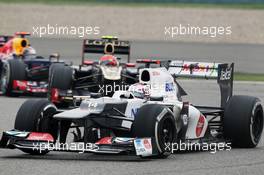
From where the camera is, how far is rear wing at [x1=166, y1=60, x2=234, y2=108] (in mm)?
14594

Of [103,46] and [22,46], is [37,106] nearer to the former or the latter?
[103,46]

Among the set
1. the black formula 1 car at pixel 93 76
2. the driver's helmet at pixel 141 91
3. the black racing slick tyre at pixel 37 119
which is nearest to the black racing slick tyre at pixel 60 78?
the black formula 1 car at pixel 93 76

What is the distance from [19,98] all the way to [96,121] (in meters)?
11.0

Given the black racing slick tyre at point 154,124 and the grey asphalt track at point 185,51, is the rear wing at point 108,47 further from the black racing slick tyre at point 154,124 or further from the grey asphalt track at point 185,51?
the black racing slick tyre at point 154,124

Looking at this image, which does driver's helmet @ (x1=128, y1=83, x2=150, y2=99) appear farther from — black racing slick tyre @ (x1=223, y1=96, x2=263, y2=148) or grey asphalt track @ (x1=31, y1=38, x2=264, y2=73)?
grey asphalt track @ (x1=31, y1=38, x2=264, y2=73)

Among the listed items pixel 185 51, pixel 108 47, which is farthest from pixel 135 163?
pixel 185 51

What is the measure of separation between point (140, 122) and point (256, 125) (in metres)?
2.83

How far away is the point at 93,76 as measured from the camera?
870 inches

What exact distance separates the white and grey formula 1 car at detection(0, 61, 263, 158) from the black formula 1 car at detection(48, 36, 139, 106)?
7.34 m

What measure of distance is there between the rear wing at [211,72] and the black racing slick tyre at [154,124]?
2376mm

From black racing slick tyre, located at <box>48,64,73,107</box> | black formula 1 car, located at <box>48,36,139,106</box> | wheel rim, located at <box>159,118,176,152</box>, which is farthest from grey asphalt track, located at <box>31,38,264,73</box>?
wheel rim, located at <box>159,118,176,152</box>

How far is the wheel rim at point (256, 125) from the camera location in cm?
1409

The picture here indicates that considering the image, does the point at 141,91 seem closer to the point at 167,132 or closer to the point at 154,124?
the point at 167,132

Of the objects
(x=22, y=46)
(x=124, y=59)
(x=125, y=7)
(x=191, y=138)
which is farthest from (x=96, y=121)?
(x=125, y=7)
